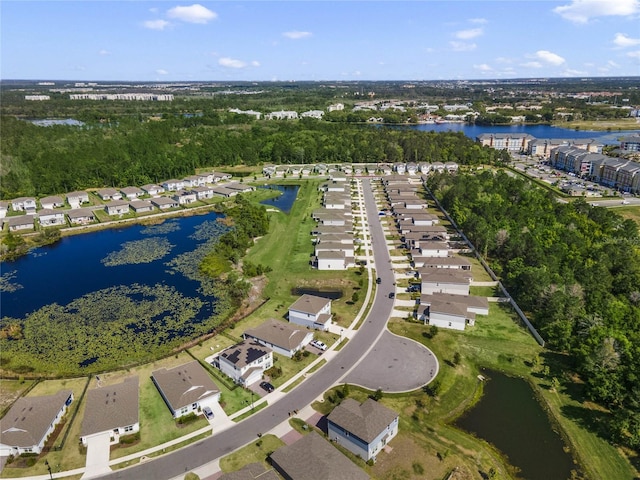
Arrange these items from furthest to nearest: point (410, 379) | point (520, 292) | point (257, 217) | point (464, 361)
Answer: point (257, 217) → point (520, 292) → point (464, 361) → point (410, 379)

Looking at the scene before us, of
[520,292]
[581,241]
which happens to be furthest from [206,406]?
[581,241]

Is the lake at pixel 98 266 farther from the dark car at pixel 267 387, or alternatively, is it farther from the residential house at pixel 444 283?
the residential house at pixel 444 283

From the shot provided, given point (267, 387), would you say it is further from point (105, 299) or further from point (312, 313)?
point (105, 299)

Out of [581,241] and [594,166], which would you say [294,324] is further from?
[594,166]

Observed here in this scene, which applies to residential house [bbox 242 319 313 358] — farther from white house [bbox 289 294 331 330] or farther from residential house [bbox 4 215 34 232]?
residential house [bbox 4 215 34 232]

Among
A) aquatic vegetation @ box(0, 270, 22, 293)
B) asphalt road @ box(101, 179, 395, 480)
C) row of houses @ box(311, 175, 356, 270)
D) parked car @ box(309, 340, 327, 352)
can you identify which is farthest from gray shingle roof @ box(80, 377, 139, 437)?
aquatic vegetation @ box(0, 270, 22, 293)
